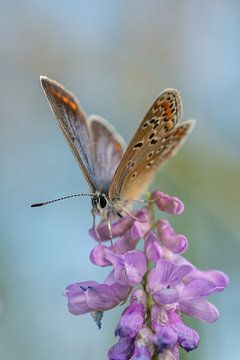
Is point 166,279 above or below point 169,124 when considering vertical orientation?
below

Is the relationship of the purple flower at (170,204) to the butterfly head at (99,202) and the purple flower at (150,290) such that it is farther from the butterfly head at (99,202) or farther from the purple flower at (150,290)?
the butterfly head at (99,202)

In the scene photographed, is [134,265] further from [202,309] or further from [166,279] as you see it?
[202,309]

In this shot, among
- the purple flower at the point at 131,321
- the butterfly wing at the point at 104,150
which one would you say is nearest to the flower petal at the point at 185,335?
the purple flower at the point at 131,321

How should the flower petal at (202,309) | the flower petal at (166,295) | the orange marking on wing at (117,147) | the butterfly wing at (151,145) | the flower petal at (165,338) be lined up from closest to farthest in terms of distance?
the flower petal at (165,338)
the flower petal at (166,295)
the flower petal at (202,309)
the butterfly wing at (151,145)
the orange marking on wing at (117,147)

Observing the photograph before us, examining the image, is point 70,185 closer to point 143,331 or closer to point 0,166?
point 0,166

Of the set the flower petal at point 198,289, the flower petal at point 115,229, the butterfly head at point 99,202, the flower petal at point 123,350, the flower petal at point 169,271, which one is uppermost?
the butterfly head at point 99,202

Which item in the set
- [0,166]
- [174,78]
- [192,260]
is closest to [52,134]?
[0,166]

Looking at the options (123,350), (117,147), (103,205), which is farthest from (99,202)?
(123,350)
